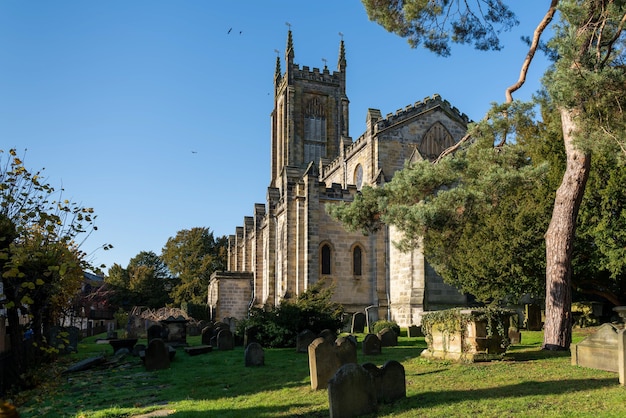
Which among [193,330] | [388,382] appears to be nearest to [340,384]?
[388,382]

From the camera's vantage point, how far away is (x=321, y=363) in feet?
32.2

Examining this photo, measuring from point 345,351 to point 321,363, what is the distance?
2.44 feet

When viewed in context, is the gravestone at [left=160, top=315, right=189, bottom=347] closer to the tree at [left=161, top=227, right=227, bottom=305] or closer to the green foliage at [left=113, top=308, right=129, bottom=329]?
the green foliage at [left=113, top=308, right=129, bottom=329]

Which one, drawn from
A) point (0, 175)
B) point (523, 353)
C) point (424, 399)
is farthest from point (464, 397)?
point (0, 175)

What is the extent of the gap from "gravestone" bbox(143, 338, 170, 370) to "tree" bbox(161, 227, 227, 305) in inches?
1623

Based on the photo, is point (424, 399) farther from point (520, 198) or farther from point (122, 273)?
point (122, 273)

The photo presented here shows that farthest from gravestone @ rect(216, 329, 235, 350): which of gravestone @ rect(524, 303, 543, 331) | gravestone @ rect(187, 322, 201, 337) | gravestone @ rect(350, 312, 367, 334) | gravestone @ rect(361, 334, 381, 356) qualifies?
gravestone @ rect(524, 303, 543, 331)

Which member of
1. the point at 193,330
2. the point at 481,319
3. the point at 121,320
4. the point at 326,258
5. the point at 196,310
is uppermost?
the point at 326,258

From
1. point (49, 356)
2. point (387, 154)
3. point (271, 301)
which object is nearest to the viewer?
point (49, 356)

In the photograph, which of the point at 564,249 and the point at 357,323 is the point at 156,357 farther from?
the point at 357,323

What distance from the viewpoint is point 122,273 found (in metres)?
61.0

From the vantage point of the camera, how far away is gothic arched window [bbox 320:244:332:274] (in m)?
31.2

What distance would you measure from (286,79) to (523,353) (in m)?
44.2

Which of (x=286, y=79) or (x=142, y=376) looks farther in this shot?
(x=286, y=79)
